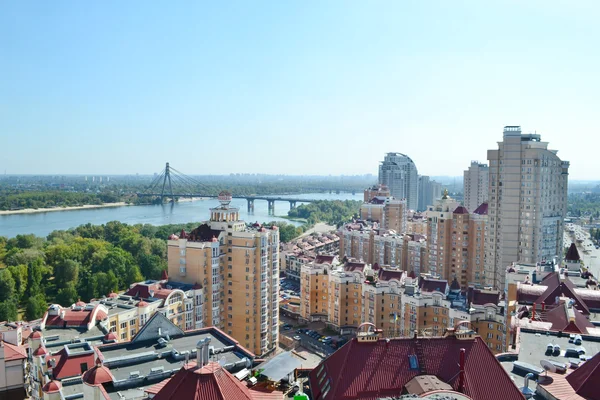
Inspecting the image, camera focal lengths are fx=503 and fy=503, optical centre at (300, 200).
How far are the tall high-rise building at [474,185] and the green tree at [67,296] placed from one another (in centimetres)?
2794

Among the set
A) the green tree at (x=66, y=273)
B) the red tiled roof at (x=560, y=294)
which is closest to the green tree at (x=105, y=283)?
the green tree at (x=66, y=273)

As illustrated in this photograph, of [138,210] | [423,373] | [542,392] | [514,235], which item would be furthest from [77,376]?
[138,210]

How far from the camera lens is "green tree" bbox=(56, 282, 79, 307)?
19781mm

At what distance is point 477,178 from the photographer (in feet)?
127

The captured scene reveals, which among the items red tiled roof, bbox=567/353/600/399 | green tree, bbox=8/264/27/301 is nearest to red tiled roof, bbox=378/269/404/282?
red tiled roof, bbox=567/353/600/399

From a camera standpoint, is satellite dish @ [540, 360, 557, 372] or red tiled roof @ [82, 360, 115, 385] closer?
red tiled roof @ [82, 360, 115, 385]

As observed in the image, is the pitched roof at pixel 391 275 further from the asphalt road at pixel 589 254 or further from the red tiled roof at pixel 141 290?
the asphalt road at pixel 589 254

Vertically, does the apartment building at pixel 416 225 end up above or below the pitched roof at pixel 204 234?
below

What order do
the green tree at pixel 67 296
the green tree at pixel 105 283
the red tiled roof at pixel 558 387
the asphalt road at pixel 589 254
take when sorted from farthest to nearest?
the asphalt road at pixel 589 254, the green tree at pixel 105 283, the green tree at pixel 67 296, the red tiled roof at pixel 558 387

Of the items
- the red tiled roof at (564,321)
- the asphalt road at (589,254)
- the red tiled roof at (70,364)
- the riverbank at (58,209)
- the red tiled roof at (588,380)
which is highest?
A: the red tiled roof at (588,380)

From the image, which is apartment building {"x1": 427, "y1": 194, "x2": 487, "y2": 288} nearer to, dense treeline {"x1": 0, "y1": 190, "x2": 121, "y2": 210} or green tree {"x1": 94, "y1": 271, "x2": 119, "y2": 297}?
green tree {"x1": 94, "y1": 271, "x2": 119, "y2": 297}

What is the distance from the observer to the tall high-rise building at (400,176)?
1836 inches

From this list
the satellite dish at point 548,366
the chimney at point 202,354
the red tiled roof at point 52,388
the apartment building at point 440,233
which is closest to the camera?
the chimney at point 202,354

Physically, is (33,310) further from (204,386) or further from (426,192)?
(426,192)
